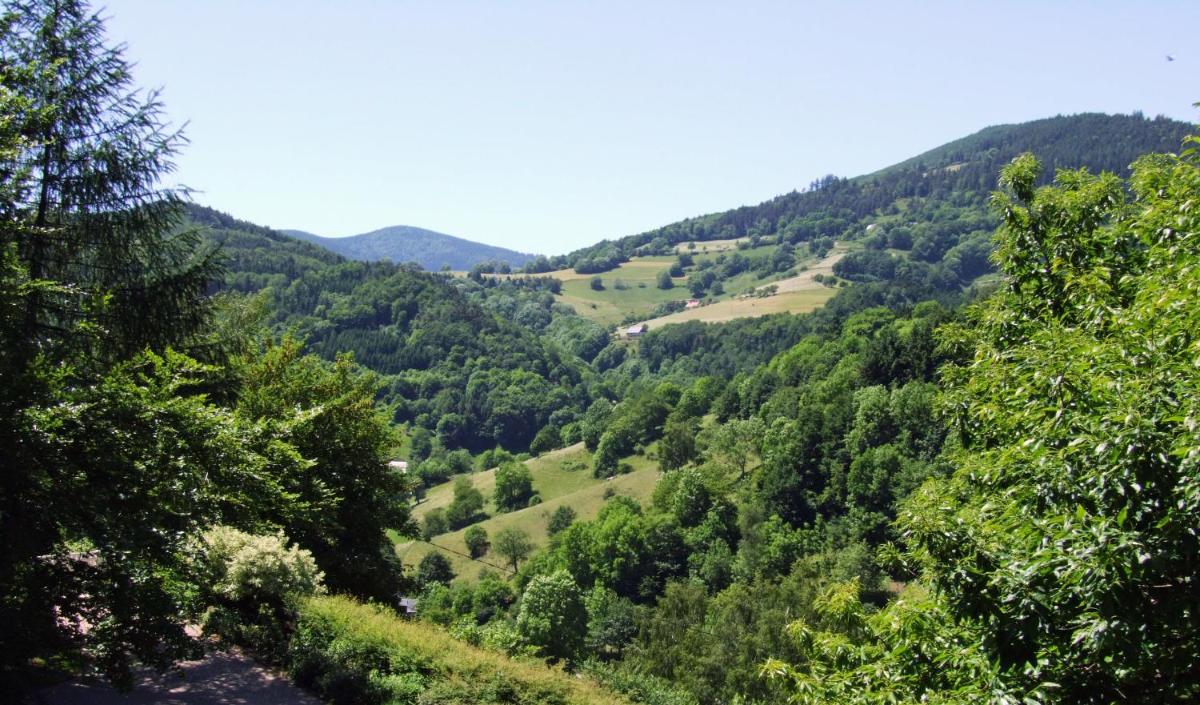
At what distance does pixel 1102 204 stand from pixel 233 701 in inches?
508

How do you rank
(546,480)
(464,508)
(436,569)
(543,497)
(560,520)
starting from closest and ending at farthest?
(436,569), (560,520), (464,508), (543,497), (546,480)

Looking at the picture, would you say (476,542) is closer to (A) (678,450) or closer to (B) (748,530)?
(A) (678,450)

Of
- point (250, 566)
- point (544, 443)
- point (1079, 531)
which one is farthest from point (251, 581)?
point (544, 443)

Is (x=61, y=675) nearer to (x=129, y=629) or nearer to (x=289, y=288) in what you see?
(x=129, y=629)

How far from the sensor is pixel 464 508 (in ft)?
368

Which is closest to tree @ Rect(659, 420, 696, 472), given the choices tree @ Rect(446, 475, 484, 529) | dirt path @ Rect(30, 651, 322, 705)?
tree @ Rect(446, 475, 484, 529)

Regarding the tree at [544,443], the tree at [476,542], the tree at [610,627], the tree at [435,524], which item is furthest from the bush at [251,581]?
the tree at [544,443]

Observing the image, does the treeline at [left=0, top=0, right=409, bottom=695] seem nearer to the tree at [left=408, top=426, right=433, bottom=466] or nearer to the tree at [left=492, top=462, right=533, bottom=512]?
the tree at [left=492, top=462, right=533, bottom=512]

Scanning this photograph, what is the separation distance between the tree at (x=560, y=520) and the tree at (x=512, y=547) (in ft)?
18.0

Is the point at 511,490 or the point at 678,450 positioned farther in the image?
the point at 511,490

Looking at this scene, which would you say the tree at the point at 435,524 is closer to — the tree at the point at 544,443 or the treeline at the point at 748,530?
the treeline at the point at 748,530

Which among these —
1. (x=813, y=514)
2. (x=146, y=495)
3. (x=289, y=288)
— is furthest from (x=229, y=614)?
(x=289, y=288)

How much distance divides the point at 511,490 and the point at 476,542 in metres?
16.1

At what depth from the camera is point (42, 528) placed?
7883mm
